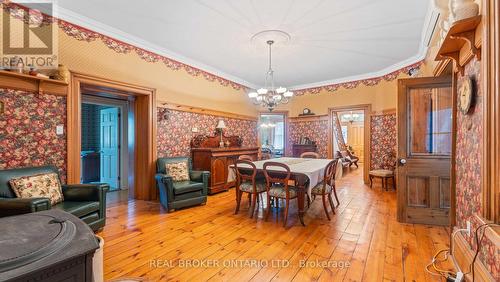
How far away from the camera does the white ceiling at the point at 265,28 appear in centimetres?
297

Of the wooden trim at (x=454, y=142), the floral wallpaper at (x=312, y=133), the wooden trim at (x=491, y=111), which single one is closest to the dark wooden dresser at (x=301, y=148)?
the floral wallpaper at (x=312, y=133)

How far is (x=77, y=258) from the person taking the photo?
1.08 metres

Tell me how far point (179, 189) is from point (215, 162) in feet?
4.09

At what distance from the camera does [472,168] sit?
190 cm

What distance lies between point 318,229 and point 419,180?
162cm

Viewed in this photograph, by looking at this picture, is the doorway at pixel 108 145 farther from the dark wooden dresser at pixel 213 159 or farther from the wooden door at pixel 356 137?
the wooden door at pixel 356 137

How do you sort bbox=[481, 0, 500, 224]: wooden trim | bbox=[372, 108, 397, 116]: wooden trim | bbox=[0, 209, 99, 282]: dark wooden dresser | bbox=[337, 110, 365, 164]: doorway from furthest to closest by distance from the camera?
bbox=[337, 110, 365, 164]: doorway, bbox=[372, 108, 397, 116]: wooden trim, bbox=[481, 0, 500, 224]: wooden trim, bbox=[0, 209, 99, 282]: dark wooden dresser

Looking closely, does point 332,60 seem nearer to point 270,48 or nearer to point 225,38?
point 270,48

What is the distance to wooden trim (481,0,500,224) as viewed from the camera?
1417 mm

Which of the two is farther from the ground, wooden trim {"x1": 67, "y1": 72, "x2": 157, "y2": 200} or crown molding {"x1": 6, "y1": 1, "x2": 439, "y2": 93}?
crown molding {"x1": 6, "y1": 1, "x2": 439, "y2": 93}

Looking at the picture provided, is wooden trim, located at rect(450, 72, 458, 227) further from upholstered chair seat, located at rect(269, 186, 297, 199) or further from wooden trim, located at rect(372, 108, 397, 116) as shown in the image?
wooden trim, located at rect(372, 108, 397, 116)

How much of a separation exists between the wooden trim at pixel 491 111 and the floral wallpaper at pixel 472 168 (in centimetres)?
15
